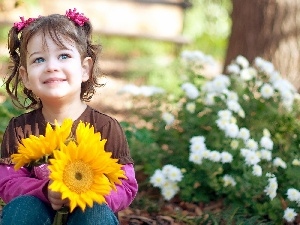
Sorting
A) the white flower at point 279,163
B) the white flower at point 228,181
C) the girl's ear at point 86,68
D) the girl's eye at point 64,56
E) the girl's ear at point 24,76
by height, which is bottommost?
the white flower at point 228,181

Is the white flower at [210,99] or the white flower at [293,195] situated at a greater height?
the white flower at [210,99]

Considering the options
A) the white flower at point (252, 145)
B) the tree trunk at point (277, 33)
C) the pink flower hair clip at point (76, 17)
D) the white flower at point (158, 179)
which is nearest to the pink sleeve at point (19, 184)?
the pink flower hair clip at point (76, 17)

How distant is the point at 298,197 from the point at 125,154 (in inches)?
47.6

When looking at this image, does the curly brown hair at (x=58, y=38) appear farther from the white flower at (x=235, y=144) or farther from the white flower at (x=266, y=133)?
the white flower at (x=266, y=133)

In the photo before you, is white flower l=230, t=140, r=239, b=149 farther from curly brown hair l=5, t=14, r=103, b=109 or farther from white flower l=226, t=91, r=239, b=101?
curly brown hair l=5, t=14, r=103, b=109

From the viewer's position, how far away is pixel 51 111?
261cm

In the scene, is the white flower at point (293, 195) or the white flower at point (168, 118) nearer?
the white flower at point (293, 195)

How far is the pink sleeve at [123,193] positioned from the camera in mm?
2481

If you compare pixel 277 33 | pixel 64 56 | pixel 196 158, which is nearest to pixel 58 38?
pixel 64 56

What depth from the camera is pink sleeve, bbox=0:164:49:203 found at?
8.04ft

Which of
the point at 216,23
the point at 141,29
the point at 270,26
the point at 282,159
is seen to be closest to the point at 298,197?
the point at 282,159

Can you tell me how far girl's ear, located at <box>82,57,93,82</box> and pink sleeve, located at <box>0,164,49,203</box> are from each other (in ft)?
1.37

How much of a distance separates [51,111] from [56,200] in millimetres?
456

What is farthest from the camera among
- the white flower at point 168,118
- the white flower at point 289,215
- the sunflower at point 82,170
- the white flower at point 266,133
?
the white flower at point 168,118
